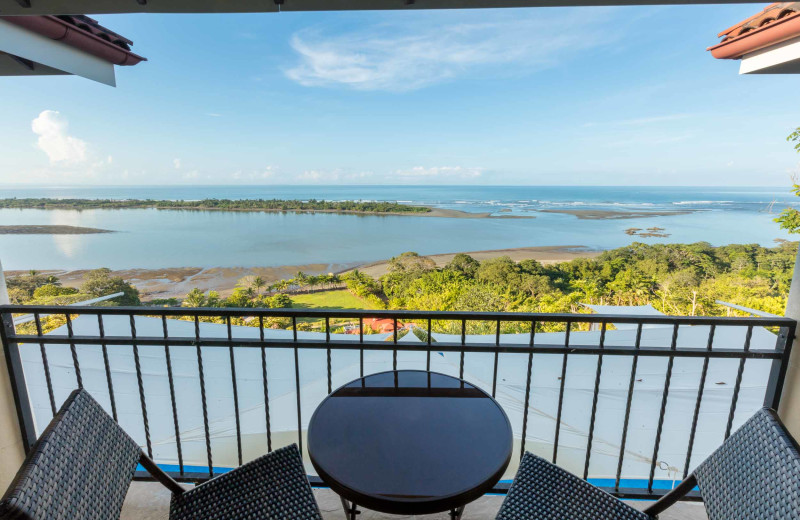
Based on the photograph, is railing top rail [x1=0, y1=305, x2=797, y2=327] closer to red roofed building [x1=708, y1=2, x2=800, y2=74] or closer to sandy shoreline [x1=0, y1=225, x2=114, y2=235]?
red roofed building [x1=708, y1=2, x2=800, y2=74]

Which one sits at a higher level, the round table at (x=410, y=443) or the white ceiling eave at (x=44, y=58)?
the white ceiling eave at (x=44, y=58)

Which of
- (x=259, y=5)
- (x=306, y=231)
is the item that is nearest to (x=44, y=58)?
(x=259, y=5)

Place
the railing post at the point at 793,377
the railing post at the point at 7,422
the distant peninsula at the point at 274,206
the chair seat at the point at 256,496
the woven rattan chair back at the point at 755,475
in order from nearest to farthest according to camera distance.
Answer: the woven rattan chair back at the point at 755,475
the chair seat at the point at 256,496
the railing post at the point at 793,377
the railing post at the point at 7,422
the distant peninsula at the point at 274,206

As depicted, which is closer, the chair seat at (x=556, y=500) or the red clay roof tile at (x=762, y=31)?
the chair seat at (x=556, y=500)

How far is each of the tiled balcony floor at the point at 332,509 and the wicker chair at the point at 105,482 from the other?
1.97ft

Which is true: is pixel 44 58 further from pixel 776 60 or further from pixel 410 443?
pixel 776 60

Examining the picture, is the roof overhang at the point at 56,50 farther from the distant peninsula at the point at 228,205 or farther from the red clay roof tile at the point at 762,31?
the distant peninsula at the point at 228,205

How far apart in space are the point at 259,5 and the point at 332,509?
2380 millimetres

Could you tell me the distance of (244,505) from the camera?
121 cm

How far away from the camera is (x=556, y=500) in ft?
4.05

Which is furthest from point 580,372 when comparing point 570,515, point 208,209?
point 208,209

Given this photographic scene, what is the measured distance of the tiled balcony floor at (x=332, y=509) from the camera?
65.9 inches

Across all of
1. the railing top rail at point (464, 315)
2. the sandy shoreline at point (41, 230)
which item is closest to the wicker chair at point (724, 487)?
the railing top rail at point (464, 315)

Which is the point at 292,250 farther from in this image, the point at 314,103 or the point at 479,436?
the point at 479,436
